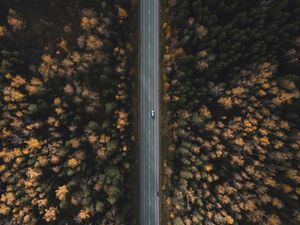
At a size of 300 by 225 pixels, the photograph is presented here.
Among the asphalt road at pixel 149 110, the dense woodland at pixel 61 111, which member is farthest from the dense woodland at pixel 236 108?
the dense woodland at pixel 61 111

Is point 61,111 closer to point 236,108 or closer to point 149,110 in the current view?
point 149,110

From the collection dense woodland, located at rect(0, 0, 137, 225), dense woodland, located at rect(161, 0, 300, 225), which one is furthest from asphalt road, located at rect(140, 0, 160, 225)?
dense woodland, located at rect(0, 0, 137, 225)

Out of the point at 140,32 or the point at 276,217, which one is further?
the point at 140,32

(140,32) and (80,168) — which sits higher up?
(140,32)

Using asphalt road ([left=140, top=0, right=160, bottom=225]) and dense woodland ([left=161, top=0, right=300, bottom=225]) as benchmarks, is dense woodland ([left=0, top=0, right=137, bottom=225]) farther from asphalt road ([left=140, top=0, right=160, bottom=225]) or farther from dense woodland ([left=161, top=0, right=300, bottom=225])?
dense woodland ([left=161, top=0, right=300, bottom=225])

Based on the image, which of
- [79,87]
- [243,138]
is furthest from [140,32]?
[243,138]

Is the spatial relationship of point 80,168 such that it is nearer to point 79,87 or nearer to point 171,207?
point 79,87
